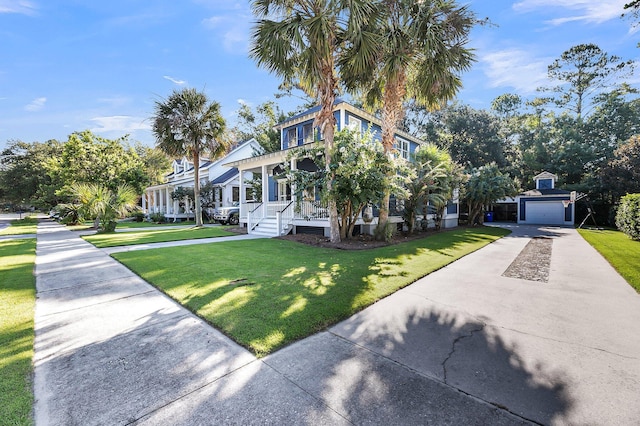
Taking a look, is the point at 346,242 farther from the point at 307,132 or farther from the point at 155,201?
the point at 155,201

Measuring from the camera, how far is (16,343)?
3107 millimetres

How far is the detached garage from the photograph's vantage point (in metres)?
23.9

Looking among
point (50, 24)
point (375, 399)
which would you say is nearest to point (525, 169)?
point (375, 399)

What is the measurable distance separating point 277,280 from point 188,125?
15.8 meters

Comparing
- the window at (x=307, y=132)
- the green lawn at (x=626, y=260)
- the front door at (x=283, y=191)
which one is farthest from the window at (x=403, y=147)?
the green lawn at (x=626, y=260)

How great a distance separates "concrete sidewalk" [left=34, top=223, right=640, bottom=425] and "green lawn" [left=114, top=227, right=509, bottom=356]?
0.26m

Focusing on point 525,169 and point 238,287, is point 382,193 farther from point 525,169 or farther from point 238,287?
point 525,169

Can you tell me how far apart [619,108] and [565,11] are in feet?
70.6

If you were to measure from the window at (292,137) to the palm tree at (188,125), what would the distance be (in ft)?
15.7

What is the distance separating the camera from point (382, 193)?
10.1 m

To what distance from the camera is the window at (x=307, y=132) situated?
51.3 ft

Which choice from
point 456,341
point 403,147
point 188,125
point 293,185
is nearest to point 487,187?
point 403,147

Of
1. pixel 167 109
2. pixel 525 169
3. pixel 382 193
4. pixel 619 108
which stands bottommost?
pixel 382 193

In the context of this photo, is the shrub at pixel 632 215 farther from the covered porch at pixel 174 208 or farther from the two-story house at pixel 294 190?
the covered porch at pixel 174 208
